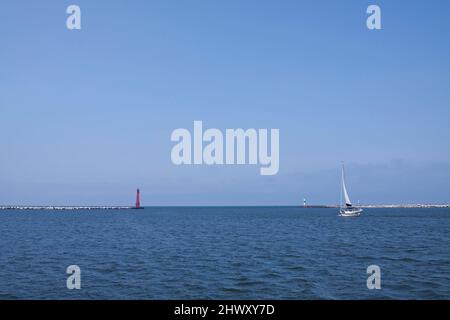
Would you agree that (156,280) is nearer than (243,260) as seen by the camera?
Yes

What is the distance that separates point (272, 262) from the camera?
1412 inches

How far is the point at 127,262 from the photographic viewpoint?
3678 centimetres

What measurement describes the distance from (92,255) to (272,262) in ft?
63.4

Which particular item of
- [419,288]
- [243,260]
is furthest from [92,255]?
[419,288]
